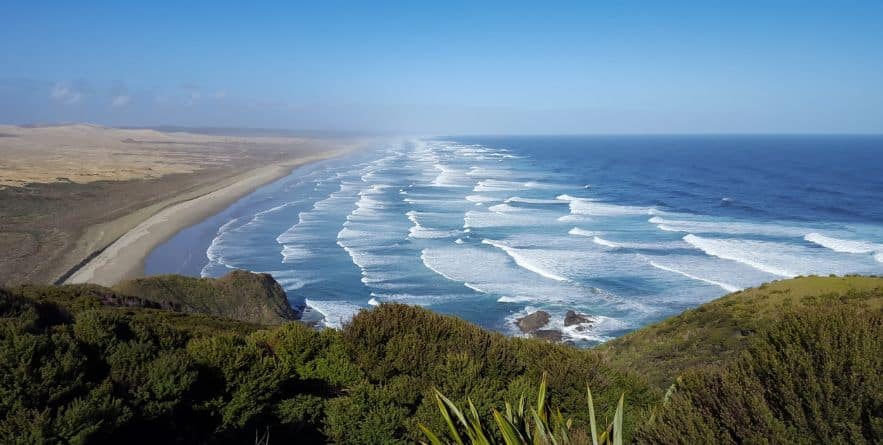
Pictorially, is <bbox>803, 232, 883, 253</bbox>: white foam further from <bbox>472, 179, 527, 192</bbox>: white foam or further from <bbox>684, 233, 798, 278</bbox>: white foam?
<bbox>472, 179, 527, 192</bbox>: white foam

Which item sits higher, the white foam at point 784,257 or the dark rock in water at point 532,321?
the white foam at point 784,257

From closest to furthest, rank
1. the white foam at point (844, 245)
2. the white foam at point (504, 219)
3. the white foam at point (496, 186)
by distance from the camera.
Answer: the white foam at point (844, 245), the white foam at point (504, 219), the white foam at point (496, 186)

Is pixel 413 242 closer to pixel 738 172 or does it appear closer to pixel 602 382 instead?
pixel 602 382

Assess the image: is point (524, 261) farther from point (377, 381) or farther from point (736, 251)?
point (377, 381)

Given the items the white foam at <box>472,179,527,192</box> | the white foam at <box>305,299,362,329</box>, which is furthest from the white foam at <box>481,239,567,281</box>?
the white foam at <box>472,179,527,192</box>

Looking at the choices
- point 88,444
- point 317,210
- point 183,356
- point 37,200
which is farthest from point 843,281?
point 37,200

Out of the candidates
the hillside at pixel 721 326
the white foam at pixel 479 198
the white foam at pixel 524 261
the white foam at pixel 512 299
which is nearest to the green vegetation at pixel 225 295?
the white foam at pixel 512 299

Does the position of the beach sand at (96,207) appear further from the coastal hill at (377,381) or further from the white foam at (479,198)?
the coastal hill at (377,381)
